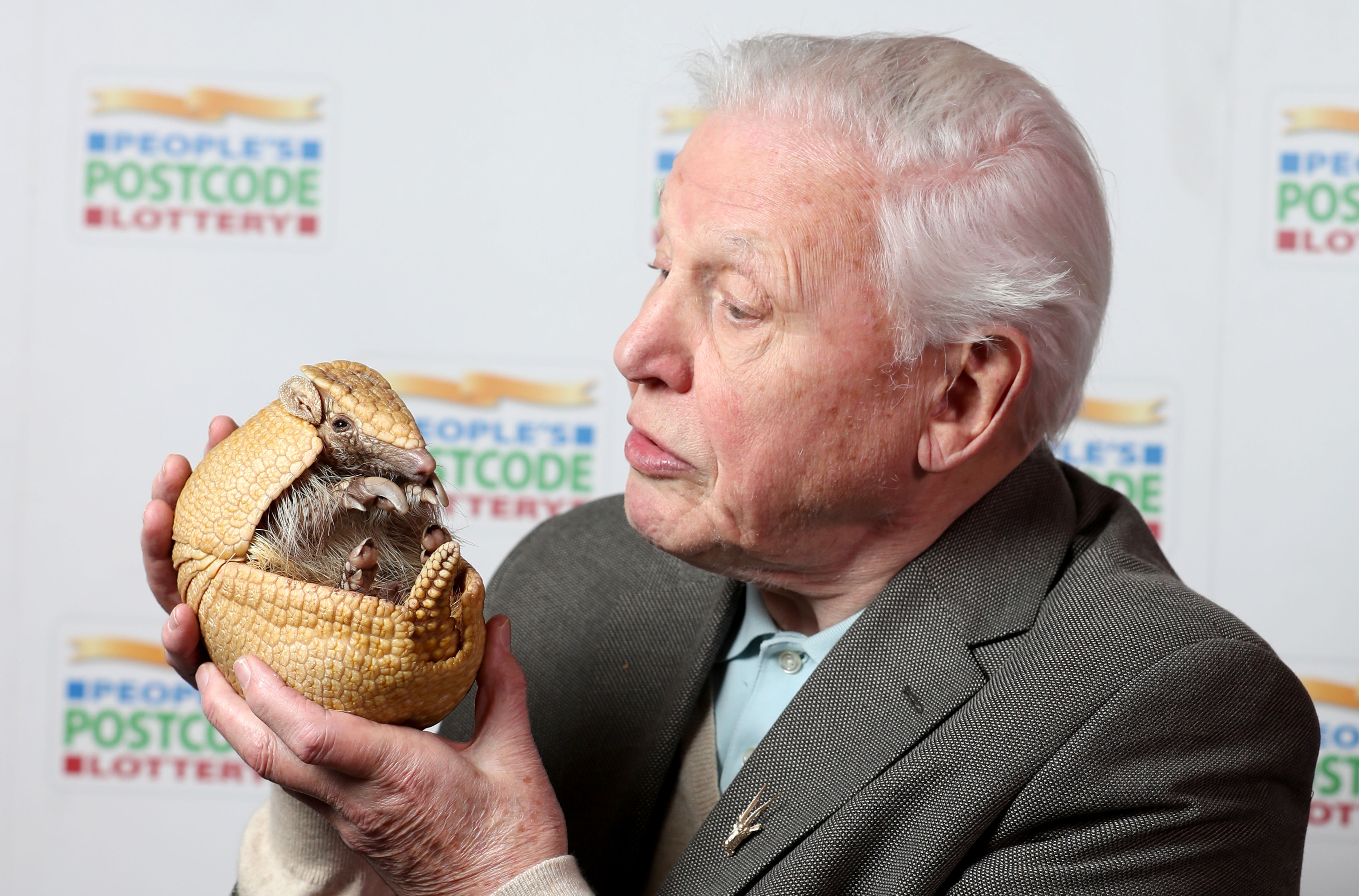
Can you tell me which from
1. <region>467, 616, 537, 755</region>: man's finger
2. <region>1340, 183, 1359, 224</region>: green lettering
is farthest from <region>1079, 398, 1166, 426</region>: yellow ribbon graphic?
<region>467, 616, 537, 755</region>: man's finger

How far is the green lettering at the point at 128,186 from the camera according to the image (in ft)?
8.84

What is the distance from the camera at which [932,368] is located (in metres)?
1.39

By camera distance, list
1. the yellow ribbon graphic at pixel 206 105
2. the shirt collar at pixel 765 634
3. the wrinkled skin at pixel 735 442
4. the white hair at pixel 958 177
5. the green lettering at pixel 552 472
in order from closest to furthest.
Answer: the wrinkled skin at pixel 735 442 < the white hair at pixel 958 177 < the shirt collar at pixel 765 634 < the yellow ribbon graphic at pixel 206 105 < the green lettering at pixel 552 472

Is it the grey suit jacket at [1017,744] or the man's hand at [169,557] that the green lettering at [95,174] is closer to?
the man's hand at [169,557]

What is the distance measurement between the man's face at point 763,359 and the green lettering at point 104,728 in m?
2.00

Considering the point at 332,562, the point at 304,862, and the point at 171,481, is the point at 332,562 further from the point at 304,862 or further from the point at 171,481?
the point at 304,862

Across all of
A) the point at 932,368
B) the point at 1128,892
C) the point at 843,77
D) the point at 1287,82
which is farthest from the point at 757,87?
the point at 1287,82

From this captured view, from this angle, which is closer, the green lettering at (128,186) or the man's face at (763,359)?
the man's face at (763,359)

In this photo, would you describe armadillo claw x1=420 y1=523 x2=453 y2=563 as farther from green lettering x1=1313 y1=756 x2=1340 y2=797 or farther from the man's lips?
green lettering x1=1313 y1=756 x2=1340 y2=797

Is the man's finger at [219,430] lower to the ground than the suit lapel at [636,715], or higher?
higher

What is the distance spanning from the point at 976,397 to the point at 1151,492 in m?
1.47

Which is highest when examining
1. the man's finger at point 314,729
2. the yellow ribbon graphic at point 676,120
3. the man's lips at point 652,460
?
the yellow ribbon graphic at point 676,120

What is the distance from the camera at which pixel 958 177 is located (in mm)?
1341

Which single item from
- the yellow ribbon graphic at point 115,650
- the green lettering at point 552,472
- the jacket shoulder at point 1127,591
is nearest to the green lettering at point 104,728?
the yellow ribbon graphic at point 115,650
